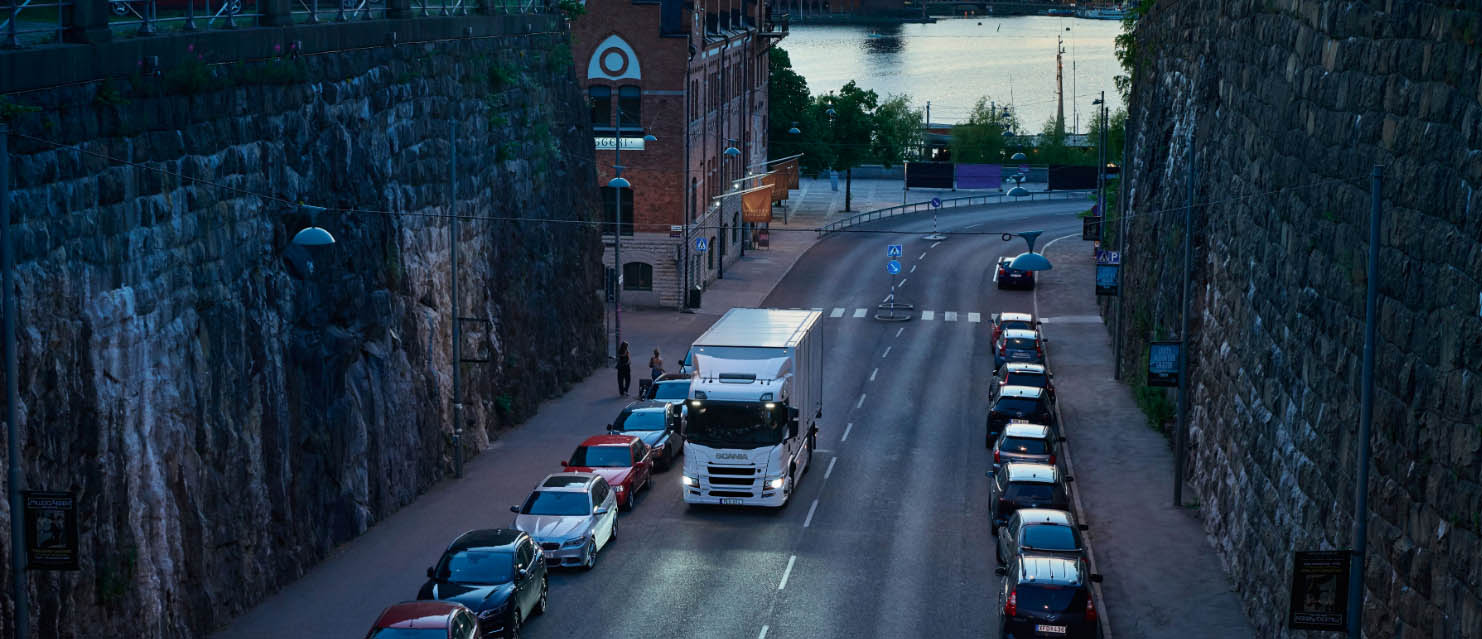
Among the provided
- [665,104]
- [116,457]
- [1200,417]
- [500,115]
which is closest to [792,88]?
[665,104]

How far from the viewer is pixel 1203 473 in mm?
33344

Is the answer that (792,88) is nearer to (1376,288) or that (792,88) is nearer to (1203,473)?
(1203,473)

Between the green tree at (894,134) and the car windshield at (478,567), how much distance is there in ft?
261

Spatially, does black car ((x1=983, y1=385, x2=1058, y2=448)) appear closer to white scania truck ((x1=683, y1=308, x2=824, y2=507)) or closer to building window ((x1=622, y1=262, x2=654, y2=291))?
white scania truck ((x1=683, y1=308, x2=824, y2=507))

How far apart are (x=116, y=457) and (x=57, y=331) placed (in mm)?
2266

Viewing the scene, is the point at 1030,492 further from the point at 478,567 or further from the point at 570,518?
the point at 478,567

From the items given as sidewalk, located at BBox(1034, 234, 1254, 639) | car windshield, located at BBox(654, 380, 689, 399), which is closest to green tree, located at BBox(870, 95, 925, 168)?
sidewalk, located at BBox(1034, 234, 1254, 639)

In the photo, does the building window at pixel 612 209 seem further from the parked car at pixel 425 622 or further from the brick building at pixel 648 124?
the parked car at pixel 425 622

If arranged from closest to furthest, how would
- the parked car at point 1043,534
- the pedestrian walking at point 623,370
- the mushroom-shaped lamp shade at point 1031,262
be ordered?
1. the parked car at point 1043,534
2. the mushroom-shaped lamp shade at point 1031,262
3. the pedestrian walking at point 623,370

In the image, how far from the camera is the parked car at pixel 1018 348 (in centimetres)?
5001

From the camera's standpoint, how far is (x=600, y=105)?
213 ft

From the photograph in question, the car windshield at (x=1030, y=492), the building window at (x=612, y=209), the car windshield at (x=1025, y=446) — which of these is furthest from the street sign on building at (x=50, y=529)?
the building window at (x=612, y=209)

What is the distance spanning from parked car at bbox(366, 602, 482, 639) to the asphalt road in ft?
11.2

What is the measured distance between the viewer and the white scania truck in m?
33.3
